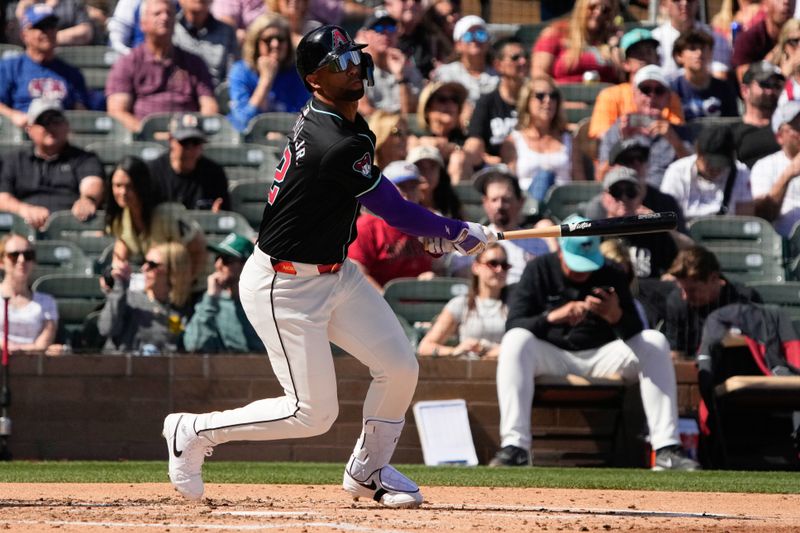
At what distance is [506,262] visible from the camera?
347 inches

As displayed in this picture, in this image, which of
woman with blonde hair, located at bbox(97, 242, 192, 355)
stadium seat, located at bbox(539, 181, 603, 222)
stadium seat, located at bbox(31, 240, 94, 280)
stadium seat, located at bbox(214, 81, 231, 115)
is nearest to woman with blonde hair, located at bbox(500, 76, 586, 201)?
stadium seat, located at bbox(539, 181, 603, 222)

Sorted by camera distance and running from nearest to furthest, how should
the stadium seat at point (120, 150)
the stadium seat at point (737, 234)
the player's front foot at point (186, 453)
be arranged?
the player's front foot at point (186, 453) → the stadium seat at point (737, 234) → the stadium seat at point (120, 150)

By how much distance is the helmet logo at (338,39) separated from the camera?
5.27 meters

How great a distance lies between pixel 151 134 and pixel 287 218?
5.60m

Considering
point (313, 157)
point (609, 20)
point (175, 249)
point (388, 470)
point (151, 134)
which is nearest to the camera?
point (313, 157)

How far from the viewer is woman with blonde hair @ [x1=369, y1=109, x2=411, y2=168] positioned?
31.9 feet

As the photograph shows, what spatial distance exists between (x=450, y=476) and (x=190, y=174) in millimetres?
3455

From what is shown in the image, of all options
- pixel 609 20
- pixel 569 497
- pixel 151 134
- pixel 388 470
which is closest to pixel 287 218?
pixel 388 470

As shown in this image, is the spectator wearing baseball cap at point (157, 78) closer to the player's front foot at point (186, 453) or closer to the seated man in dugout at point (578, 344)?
Answer: the seated man in dugout at point (578, 344)

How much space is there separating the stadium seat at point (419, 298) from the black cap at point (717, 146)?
7.50 feet

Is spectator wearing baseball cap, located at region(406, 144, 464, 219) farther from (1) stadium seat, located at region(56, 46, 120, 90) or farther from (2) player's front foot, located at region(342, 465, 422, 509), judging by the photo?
(2) player's front foot, located at region(342, 465, 422, 509)

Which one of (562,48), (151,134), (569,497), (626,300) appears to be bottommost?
(569,497)

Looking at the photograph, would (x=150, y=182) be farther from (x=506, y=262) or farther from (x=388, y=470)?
(x=388, y=470)

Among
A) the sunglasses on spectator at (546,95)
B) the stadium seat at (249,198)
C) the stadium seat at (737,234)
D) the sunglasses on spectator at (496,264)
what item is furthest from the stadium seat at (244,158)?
the stadium seat at (737,234)
